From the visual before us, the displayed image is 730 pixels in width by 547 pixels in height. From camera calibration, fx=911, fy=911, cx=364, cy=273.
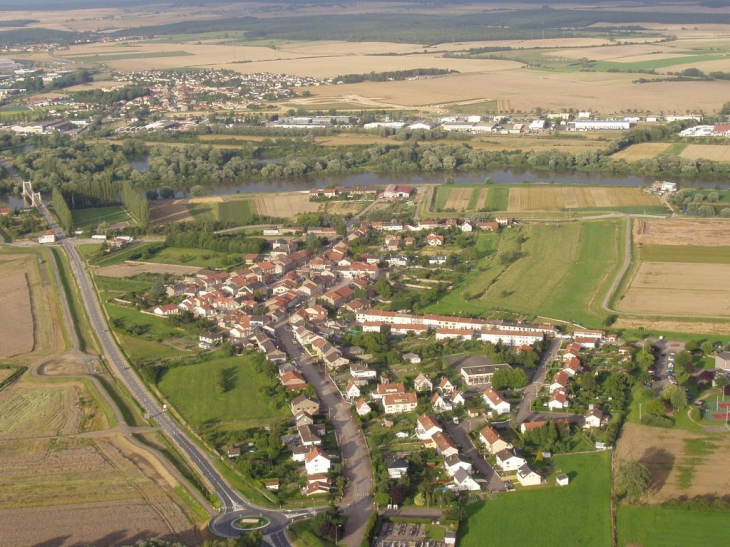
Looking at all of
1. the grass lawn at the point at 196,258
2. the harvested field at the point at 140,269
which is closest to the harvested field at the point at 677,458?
the grass lawn at the point at 196,258

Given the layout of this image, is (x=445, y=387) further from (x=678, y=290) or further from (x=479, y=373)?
(x=678, y=290)

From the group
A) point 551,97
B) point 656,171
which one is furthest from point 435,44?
point 656,171

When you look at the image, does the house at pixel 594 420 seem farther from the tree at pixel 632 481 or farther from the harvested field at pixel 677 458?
the tree at pixel 632 481

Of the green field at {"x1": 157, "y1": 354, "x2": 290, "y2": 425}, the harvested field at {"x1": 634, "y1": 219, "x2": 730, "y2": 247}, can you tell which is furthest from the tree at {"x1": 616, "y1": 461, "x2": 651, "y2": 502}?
the harvested field at {"x1": 634, "y1": 219, "x2": 730, "y2": 247}

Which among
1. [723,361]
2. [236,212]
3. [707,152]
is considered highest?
[723,361]

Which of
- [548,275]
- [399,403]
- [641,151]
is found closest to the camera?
[399,403]

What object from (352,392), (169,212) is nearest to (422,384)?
(352,392)
